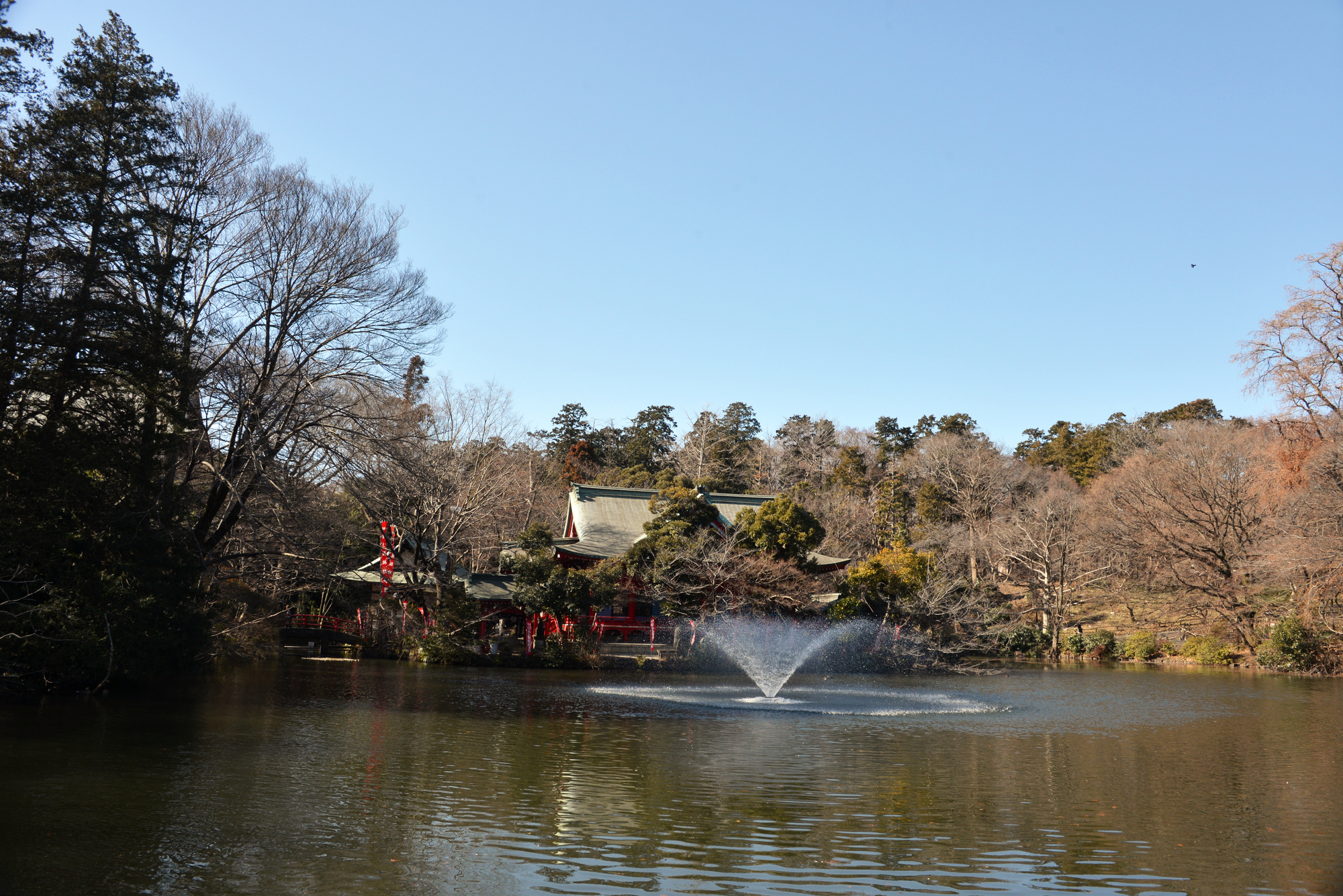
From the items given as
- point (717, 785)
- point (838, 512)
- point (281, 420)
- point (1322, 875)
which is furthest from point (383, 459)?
point (838, 512)

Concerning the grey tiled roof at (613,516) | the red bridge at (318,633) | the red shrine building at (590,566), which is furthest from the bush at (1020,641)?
the red bridge at (318,633)

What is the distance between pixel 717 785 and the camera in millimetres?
10883

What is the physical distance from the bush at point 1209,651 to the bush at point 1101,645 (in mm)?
3198

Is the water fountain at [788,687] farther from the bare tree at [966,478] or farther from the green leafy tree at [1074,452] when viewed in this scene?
the green leafy tree at [1074,452]

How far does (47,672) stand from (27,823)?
10646 millimetres

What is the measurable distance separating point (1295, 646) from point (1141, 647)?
7356 mm

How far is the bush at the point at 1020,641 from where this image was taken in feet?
129

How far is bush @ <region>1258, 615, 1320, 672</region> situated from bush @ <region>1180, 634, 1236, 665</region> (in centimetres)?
339

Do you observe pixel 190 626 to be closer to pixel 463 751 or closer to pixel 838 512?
pixel 463 751

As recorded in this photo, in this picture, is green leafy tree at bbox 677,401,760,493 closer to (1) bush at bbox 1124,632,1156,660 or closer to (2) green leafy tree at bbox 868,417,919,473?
(2) green leafy tree at bbox 868,417,919,473

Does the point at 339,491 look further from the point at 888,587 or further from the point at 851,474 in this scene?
the point at 851,474

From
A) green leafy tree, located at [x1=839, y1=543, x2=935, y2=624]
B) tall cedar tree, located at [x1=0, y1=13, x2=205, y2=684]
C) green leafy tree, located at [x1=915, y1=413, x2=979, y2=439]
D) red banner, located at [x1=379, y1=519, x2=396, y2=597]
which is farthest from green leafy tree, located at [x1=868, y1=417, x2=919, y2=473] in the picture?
tall cedar tree, located at [x1=0, y1=13, x2=205, y2=684]

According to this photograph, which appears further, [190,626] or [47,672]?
[190,626]

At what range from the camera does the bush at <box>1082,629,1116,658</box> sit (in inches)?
1628
